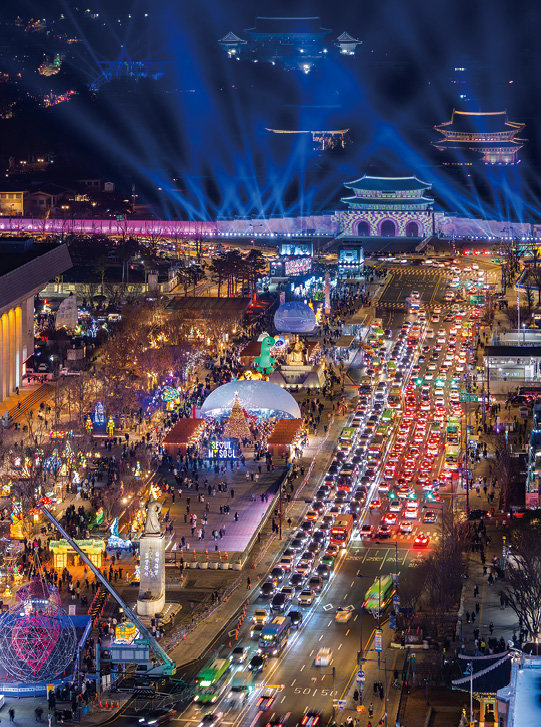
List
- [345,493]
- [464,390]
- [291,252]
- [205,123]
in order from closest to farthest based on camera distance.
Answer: [345,493] → [464,390] → [291,252] → [205,123]

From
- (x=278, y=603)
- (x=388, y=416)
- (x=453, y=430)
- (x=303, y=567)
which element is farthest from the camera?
(x=388, y=416)

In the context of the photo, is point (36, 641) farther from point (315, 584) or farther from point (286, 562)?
point (286, 562)

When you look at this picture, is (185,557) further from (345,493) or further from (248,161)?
(248,161)

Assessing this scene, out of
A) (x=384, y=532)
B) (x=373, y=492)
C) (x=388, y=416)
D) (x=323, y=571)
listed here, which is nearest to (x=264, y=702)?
(x=323, y=571)

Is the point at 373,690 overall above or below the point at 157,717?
above

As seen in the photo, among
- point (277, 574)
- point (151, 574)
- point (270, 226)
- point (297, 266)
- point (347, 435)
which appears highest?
point (270, 226)

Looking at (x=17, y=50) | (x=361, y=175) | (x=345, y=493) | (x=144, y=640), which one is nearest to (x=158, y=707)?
(x=144, y=640)
